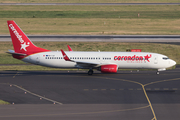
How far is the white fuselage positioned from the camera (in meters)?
49.6

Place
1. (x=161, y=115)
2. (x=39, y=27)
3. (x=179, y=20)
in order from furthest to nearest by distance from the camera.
A: 1. (x=179, y=20)
2. (x=39, y=27)
3. (x=161, y=115)

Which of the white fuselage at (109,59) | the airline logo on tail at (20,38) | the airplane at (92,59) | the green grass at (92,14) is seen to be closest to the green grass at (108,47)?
the airline logo on tail at (20,38)

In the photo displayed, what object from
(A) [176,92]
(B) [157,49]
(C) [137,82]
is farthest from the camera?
(B) [157,49]

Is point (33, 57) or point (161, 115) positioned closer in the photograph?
point (161, 115)

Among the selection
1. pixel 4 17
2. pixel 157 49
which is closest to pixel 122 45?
pixel 157 49

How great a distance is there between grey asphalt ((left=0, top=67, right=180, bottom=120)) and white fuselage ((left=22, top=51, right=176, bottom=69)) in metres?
1.96

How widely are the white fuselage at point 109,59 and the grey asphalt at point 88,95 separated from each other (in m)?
1.96

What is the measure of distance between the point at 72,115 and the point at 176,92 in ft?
54.8

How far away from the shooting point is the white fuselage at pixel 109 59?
4956 centimetres

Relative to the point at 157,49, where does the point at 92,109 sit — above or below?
below

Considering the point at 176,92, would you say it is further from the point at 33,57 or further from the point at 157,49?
the point at 157,49

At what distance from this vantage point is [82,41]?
79.9 metres

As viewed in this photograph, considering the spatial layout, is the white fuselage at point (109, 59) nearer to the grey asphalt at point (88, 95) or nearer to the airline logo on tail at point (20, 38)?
the grey asphalt at point (88, 95)

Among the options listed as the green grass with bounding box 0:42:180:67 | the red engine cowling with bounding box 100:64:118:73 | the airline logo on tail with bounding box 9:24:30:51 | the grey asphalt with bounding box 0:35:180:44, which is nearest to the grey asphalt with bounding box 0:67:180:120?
A: the red engine cowling with bounding box 100:64:118:73
